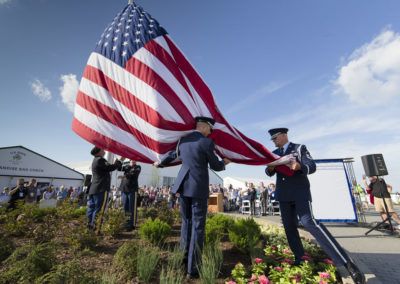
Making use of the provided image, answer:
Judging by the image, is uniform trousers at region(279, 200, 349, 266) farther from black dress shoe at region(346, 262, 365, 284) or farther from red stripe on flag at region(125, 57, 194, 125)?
red stripe on flag at region(125, 57, 194, 125)

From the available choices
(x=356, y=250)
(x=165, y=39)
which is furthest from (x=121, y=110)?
(x=356, y=250)

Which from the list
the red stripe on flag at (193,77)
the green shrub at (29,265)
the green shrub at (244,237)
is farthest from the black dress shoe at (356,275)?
the green shrub at (29,265)

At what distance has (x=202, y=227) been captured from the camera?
8.05ft

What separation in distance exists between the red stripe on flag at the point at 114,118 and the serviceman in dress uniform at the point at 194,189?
443mm

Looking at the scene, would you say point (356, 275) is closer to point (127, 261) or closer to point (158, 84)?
point (127, 261)

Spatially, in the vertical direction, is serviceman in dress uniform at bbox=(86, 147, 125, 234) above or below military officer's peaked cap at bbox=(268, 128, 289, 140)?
below

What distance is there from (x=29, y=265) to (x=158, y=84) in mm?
2715

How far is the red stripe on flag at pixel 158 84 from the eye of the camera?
3186mm

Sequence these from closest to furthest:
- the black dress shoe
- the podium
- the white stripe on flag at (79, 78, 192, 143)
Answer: the black dress shoe
the white stripe on flag at (79, 78, 192, 143)
the podium

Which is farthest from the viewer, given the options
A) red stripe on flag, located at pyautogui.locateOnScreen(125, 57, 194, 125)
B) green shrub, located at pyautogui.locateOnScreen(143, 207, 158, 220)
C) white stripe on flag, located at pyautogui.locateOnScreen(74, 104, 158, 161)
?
green shrub, located at pyautogui.locateOnScreen(143, 207, 158, 220)

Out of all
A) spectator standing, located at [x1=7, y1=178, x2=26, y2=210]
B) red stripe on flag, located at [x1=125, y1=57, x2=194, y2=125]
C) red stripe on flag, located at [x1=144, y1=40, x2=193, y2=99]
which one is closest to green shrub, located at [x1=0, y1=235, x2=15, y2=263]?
red stripe on flag, located at [x1=125, y1=57, x2=194, y2=125]

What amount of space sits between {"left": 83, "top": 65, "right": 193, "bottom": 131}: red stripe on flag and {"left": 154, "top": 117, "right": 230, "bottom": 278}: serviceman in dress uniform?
388 millimetres

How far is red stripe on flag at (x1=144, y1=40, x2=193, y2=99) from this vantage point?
135 inches

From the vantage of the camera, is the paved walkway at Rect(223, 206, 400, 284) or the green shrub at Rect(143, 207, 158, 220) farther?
the green shrub at Rect(143, 207, 158, 220)
